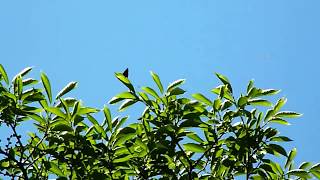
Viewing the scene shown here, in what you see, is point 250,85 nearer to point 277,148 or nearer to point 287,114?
point 287,114

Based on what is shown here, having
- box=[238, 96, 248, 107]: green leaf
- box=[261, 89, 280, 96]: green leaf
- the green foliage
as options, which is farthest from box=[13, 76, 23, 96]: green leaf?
box=[261, 89, 280, 96]: green leaf

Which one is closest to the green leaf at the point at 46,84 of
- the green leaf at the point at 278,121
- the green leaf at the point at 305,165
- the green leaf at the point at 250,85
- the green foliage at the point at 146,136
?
the green foliage at the point at 146,136

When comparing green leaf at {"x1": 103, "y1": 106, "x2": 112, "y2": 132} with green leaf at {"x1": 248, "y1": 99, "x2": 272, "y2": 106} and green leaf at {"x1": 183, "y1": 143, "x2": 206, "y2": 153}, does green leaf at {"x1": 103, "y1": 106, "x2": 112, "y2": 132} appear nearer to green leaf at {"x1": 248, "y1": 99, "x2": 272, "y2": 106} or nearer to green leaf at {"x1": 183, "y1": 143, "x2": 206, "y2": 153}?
green leaf at {"x1": 183, "y1": 143, "x2": 206, "y2": 153}

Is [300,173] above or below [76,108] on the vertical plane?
below

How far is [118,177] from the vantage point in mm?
4652

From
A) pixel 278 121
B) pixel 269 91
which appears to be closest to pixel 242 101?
pixel 269 91

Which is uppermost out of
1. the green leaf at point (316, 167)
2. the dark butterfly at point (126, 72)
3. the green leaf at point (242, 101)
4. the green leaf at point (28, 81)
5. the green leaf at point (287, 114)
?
the green leaf at point (28, 81)

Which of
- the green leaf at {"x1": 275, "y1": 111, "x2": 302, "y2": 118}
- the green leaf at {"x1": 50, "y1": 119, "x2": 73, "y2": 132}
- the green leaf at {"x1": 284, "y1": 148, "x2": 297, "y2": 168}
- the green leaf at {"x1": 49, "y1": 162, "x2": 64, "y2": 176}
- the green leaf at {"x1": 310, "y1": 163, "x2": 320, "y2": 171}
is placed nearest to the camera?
the green leaf at {"x1": 50, "y1": 119, "x2": 73, "y2": 132}

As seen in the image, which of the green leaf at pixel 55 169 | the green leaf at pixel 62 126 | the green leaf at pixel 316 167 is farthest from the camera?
the green leaf at pixel 316 167

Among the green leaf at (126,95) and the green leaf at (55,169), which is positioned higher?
the green leaf at (126,95)

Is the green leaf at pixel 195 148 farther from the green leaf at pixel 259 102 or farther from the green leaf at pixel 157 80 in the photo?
the green leaf at pixel 259 102

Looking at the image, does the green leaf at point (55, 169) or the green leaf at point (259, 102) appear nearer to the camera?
the green leaf at point (55, 169)

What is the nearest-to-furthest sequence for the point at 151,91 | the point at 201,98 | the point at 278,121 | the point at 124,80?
the point at 124,80
the point at 151,91
the point at 201,98
the point at 278,121

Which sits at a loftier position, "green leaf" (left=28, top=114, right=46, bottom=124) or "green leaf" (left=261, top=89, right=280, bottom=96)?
"green leaf" (left=261, top=89, right=280, bottom=96)
